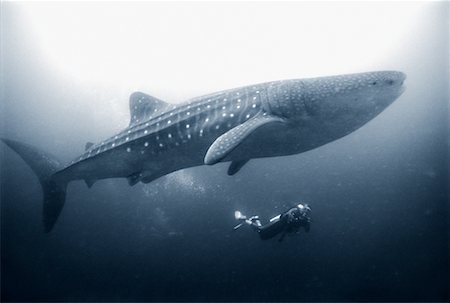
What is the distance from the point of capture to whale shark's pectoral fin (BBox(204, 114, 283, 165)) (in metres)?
4.27

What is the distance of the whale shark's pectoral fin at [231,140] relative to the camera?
4.27 m

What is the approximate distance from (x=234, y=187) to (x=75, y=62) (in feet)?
89.6

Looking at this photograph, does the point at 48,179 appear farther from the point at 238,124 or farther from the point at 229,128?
the point at 238,124

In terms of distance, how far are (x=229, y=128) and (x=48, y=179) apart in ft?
14.9

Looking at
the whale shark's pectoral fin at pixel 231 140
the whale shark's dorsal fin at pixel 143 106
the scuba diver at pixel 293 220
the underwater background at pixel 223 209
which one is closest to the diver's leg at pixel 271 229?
the scuba diver at pixel 293 220

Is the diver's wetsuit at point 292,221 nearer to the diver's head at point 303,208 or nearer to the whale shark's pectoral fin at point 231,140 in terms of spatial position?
the diver's head at point 303,208

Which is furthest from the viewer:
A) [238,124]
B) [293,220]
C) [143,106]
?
[293,220]

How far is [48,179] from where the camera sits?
6809 millimetres

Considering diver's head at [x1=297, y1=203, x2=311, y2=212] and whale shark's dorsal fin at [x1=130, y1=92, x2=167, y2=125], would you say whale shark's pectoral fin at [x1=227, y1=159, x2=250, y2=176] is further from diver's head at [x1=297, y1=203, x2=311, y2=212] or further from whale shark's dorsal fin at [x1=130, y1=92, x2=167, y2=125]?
diver's head at [x1=297, y1=203, x2=311, y2=212]

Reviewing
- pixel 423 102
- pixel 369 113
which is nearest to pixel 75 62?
pixel 369 113

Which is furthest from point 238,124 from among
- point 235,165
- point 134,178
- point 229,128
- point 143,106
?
point 134,178

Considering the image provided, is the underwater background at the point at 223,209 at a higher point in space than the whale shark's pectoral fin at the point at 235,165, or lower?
lower

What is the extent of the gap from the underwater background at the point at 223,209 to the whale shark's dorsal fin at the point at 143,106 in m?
21.2

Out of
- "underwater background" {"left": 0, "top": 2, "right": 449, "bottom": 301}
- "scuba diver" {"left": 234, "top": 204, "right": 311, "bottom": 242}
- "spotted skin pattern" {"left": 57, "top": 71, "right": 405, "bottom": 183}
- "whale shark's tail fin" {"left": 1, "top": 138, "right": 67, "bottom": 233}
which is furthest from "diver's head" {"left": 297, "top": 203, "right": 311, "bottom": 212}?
"underwater background" {"left": 0, "top": 2, "right": 449, "bottom": 301}
